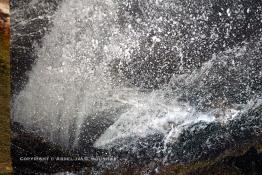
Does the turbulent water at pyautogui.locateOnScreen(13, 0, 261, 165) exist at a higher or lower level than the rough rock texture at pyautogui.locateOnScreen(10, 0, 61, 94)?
lower

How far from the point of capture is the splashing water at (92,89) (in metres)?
1.90

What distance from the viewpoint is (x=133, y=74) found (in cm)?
194

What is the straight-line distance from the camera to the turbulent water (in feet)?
6.22

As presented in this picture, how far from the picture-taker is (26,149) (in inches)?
80.8

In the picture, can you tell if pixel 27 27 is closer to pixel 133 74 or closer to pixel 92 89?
pixel 92 89

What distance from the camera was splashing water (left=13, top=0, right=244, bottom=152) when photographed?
190 cm

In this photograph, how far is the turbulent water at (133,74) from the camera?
6.22ft

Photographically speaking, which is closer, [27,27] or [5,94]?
[27,27]

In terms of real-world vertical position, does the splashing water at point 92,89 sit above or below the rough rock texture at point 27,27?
below

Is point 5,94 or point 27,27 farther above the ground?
point 27,27

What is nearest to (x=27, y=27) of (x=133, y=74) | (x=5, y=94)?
(x=5, y=94)

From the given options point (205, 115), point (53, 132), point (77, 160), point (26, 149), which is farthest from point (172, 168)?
point (26, 149)

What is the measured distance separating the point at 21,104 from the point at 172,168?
867 mm

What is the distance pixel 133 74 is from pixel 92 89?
0.22 meters
